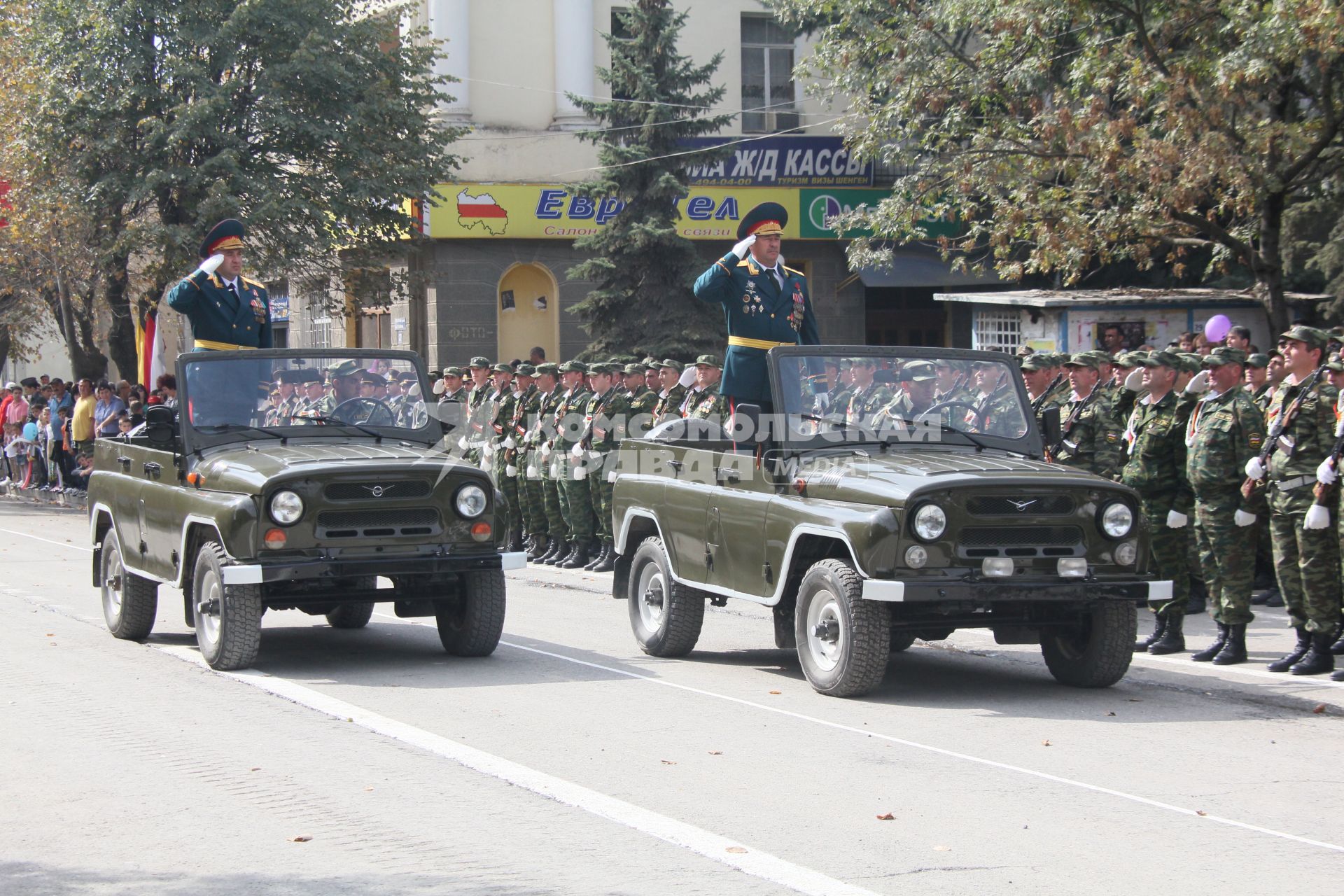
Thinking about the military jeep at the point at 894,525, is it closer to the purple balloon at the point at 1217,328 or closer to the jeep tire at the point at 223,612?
the jeep tire at the point at 223,612

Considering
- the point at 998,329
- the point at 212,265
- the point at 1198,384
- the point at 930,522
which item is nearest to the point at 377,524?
the point at 212,265

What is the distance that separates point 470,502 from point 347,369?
169 cm

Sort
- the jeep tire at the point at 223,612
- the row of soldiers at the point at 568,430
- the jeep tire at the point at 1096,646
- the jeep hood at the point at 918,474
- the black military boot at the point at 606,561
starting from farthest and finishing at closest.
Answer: the black military boot at the point at 606,561 → the row of soldiers at the point at 568,430 → the jeep tire at the point at 223,612 → the jeep tire at the point at 1096,646 → the jeep hood at the point at 918,474

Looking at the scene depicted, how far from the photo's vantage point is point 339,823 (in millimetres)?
6500

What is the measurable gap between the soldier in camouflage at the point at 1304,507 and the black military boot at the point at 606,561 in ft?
28.7

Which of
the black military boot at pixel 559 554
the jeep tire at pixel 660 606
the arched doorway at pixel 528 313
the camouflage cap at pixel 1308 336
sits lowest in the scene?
the black military boot at pixel 559 554

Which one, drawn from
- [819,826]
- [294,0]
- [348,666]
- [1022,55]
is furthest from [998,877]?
[294,0]

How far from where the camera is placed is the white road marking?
225 inches

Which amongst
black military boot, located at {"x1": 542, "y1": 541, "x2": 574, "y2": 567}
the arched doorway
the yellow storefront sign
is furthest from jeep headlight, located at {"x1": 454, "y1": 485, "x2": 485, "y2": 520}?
the arched doorway

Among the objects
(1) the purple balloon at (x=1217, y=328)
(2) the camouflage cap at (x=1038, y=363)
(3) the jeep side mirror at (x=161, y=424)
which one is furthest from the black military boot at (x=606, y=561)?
(3) the jeep side mirror at (x=161, y=424)

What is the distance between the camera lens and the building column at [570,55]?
1404 inches

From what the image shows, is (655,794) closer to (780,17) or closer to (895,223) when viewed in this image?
(895,223)

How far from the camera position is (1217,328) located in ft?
64.1

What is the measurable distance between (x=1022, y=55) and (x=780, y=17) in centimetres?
896
